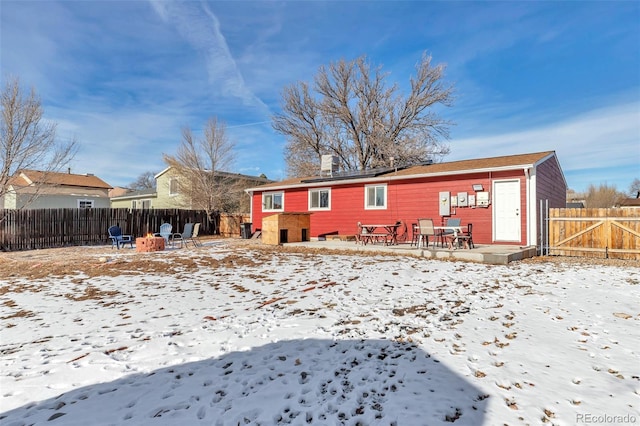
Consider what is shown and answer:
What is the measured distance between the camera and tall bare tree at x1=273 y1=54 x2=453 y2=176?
22922mm

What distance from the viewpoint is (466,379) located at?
2.57 meters

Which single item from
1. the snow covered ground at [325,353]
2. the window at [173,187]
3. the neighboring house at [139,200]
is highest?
the window at [173,187]

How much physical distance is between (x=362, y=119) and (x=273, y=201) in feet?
36.1

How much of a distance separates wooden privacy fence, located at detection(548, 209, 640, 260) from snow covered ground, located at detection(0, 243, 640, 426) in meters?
4.31

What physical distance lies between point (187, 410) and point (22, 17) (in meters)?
12.5

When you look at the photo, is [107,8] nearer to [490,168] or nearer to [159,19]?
[159,19]

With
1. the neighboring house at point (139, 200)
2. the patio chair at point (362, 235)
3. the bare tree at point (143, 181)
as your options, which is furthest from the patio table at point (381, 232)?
the bare tree at point (143, 181)

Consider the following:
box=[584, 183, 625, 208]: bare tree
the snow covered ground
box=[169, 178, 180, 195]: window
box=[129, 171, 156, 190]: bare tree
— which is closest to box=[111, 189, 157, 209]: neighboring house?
box=[169, 178, 180, 195]: window

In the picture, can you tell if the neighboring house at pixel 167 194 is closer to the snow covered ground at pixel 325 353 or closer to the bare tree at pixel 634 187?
the snow covered ground at pixel 325 353

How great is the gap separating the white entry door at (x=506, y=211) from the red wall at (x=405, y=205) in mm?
158

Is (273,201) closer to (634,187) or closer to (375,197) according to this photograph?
(375,197)

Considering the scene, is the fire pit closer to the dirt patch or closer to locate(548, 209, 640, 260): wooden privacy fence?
the dirt patch

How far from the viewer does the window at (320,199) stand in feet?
50.2

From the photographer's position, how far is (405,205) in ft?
42.7
